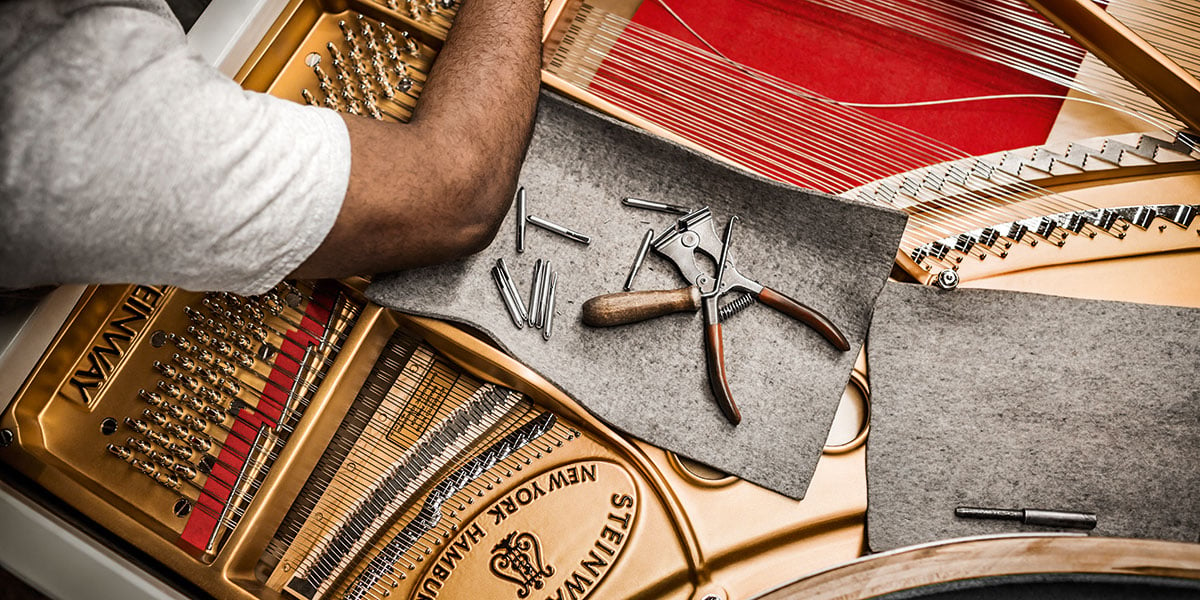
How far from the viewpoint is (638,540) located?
1.24 meters

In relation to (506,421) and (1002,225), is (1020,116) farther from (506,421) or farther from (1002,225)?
(506,421)

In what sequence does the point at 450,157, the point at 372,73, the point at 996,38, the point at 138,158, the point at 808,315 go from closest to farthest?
the point at 138,158 < the point at 450,157 < the point at 808,315 < the point at 372,73 < the point at 996,38

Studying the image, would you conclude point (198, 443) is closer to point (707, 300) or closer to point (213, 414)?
point (213, 414)

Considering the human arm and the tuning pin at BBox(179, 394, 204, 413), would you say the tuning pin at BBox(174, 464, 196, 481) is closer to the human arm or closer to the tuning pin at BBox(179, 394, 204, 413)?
the tuning pin at BBox(179, 394, 204, 413)

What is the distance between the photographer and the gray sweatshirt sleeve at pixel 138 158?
882mm

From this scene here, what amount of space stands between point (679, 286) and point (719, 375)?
0.18 metres

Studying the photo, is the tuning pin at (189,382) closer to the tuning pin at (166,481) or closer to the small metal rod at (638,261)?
the tuning pin at (166,481)

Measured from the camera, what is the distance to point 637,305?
1289 millimetres

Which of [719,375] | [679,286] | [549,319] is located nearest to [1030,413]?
[719,375]

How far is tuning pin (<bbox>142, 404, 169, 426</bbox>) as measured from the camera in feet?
4.34

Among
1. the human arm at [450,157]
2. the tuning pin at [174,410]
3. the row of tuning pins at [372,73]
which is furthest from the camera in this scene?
the row of tuning pins at [372,73]

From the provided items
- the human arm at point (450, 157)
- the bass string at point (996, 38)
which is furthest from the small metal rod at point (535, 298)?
the bass string at point (996, 38)

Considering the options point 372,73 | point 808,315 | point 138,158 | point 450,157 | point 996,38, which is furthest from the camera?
point 996,38

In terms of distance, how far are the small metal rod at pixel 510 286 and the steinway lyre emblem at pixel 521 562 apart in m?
0.38
